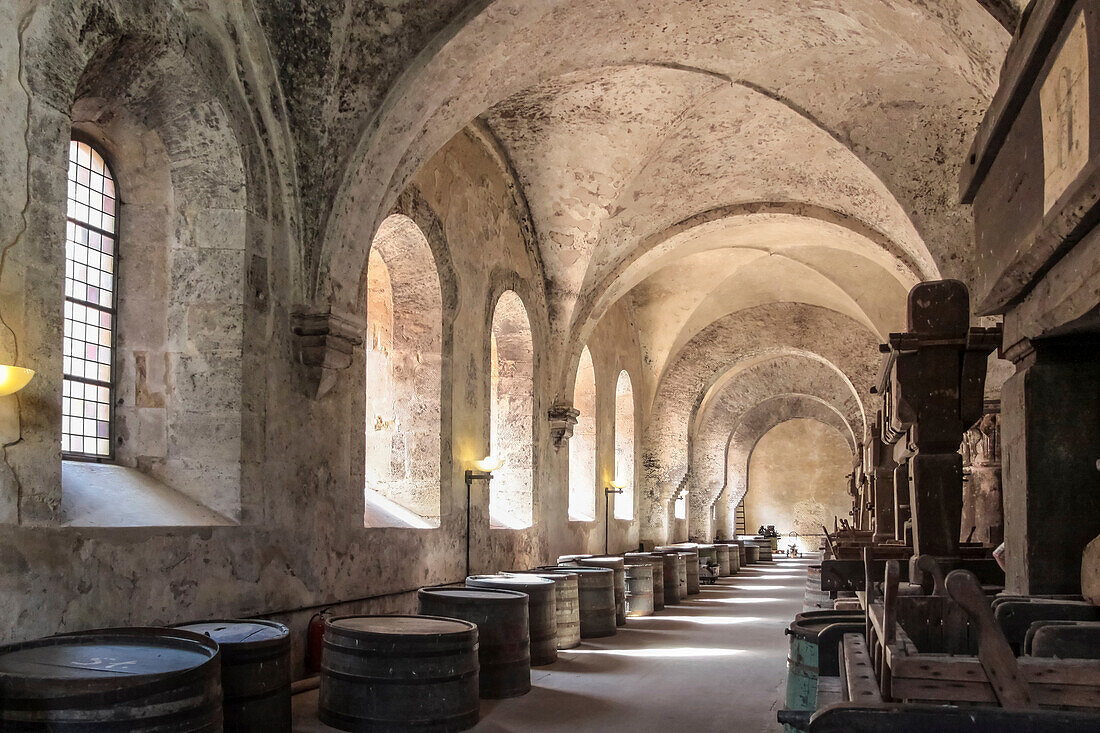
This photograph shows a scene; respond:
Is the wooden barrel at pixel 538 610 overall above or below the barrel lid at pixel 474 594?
below

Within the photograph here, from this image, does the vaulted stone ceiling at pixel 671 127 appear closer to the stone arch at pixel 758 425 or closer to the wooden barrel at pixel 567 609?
the wooden barrel at pixel 567 609

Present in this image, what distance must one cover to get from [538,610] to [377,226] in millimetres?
3298

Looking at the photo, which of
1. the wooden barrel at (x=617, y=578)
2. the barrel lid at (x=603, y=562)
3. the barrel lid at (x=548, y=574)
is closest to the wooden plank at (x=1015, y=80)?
the barrel lid at (x=548, y=574)

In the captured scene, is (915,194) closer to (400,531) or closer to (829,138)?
(829,138)

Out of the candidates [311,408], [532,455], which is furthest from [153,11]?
[532,455]

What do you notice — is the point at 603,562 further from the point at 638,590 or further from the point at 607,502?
the point at 607,502

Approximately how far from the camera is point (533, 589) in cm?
768

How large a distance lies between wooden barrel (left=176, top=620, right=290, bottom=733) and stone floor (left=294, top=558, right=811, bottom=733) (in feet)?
2.17

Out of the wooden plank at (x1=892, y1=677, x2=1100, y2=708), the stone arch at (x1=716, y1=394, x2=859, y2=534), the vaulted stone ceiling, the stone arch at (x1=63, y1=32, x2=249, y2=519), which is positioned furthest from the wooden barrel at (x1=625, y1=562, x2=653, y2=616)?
the stone arch at (x1=716, y1=394, x2=859, y2=534)

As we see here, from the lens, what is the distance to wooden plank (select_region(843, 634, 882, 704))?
7.61 feet

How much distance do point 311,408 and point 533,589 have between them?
7.55ft

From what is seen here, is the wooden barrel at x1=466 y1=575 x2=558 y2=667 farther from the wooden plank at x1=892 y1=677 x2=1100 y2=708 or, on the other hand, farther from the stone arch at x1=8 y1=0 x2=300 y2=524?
the wooden plank at x1=892 y1=677 x2=1100 y2=708

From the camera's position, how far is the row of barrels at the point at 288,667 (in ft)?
10.8

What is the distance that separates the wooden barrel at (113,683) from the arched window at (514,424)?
798 cm
